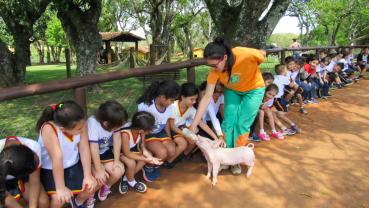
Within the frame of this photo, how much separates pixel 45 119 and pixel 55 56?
38068 mm

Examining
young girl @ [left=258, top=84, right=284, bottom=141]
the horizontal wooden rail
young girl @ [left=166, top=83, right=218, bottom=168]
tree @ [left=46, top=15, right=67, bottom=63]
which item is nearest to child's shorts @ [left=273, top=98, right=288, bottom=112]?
young girl @ [left=258, top=84, right=284, bottom=141]

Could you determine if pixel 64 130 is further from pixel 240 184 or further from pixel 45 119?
pixel 240 184

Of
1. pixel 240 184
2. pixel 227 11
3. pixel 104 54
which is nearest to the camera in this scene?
pixel 240 184

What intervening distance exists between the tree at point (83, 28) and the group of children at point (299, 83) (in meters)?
4.64

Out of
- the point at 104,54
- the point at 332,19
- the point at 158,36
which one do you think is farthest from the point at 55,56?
the point at 332,19

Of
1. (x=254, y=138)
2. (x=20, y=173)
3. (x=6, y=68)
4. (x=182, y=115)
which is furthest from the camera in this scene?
(x=6, y=68)

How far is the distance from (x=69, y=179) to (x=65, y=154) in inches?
7.1

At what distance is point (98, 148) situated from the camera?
2.50m

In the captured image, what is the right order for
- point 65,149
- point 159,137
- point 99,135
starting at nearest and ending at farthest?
point 65,149
point 99,135
point 159,137

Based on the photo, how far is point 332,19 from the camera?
21.9m

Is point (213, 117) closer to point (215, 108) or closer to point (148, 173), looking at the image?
point (215, 108)

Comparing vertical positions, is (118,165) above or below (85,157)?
below

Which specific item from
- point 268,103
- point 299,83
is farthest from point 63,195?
point 299,83

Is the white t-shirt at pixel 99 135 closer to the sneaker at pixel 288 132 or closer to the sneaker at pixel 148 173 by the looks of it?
the sneaker at pixel 148 173
